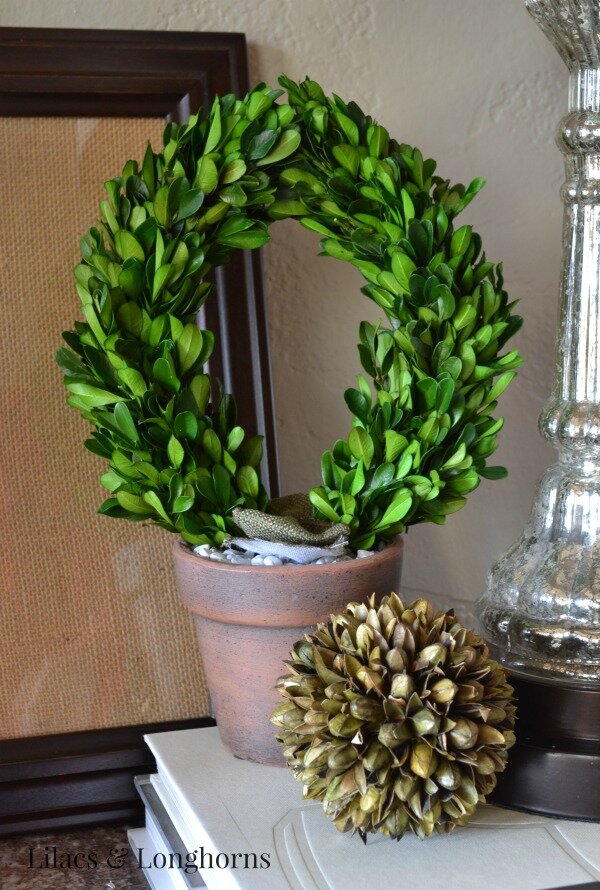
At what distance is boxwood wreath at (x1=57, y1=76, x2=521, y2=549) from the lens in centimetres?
56

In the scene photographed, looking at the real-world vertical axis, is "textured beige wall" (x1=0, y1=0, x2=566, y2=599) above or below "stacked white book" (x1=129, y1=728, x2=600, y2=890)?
above

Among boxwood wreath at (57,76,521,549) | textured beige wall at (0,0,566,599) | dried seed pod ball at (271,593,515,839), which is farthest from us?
textured beige wall at (0,0,566,599)

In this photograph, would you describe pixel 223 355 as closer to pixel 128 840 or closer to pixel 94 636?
Result: pixel 94 636

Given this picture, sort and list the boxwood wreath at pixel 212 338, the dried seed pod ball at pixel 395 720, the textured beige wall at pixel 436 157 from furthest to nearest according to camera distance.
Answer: the textured beige wall at pixel 436 157 < the boxwood wreath at pixel 212 338 < the dried seed pod ball at pixel 395 720

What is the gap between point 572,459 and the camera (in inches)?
23.1

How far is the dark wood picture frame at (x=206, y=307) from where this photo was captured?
0.63 meters

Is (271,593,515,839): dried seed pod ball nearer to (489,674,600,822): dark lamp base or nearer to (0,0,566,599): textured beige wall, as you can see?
(489,674,600,822): dark lamp base

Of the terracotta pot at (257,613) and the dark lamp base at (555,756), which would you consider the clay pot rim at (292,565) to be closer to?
the terracotta pot at (257,613)

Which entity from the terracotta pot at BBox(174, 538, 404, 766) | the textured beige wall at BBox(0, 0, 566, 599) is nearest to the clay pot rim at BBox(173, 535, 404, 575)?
the terracotta pot at BBox(174, 538, 404, 766)

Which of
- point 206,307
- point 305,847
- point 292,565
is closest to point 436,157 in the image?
point 206,307

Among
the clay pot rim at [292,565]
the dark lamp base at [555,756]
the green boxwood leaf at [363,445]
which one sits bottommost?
the dark lamp base at [555,756]

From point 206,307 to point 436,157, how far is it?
0.77 ft

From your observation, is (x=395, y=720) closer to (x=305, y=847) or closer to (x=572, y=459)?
(x=305, y=847)

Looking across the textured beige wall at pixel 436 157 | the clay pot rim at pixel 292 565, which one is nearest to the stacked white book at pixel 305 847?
the clay pot rim at pixel 292 565
